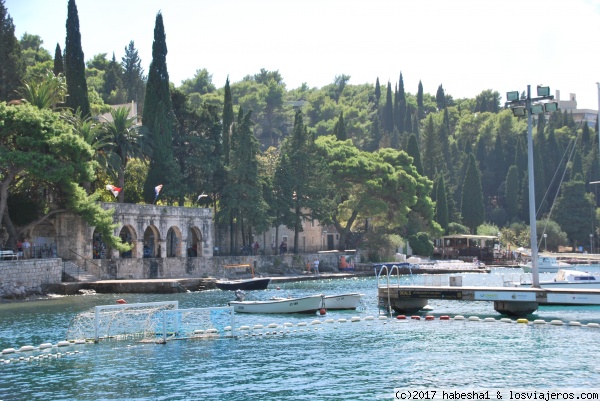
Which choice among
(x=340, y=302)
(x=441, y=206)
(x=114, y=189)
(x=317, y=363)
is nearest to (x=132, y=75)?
(x=441, y=206)

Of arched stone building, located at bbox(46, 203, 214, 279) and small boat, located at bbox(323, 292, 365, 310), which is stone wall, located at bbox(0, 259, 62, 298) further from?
small boat, located at bbox(323, 292, 365, 310)

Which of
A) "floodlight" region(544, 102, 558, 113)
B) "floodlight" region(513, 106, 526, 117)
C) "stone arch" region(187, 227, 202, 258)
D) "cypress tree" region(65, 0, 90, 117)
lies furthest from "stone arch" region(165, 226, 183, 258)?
"floodlight" region(544, 102, 558, 113)

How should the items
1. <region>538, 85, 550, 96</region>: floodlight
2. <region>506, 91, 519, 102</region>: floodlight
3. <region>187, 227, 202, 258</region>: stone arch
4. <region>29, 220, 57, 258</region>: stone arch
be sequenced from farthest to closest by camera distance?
<region>187, 227, 202, 258</region>: stone arch
<region>29, 220, 57, 258</region>: stone arch
<region>506, 91, 519, 102</region>: floodlight
<region>538, 85, 550, 96</region>: floodlight

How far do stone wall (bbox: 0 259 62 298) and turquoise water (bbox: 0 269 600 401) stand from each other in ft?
37.3

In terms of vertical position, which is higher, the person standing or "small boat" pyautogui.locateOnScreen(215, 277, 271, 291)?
the person standing

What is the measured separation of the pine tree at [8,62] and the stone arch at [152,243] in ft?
51.5

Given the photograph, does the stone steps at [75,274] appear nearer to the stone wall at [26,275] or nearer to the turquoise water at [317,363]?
the stone wall at [26,275]

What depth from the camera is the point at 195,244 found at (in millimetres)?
71625

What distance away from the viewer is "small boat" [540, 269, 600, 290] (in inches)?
1777

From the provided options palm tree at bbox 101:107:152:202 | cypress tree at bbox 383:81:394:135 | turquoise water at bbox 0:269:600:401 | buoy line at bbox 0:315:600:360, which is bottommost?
turquoise water at bbox 0:269:600:401

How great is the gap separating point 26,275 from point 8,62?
75.3 ft

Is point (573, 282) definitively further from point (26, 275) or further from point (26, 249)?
Answer: point (26, 249)

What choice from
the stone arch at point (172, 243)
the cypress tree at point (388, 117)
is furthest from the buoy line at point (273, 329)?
the cypress tree at point (388, 117)

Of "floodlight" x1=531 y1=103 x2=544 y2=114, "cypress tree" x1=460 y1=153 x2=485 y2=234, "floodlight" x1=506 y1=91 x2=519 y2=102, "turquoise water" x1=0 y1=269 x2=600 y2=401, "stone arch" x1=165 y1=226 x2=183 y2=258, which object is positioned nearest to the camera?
"turquoise water" x1=0 y1=269 x2=600 y2=401
